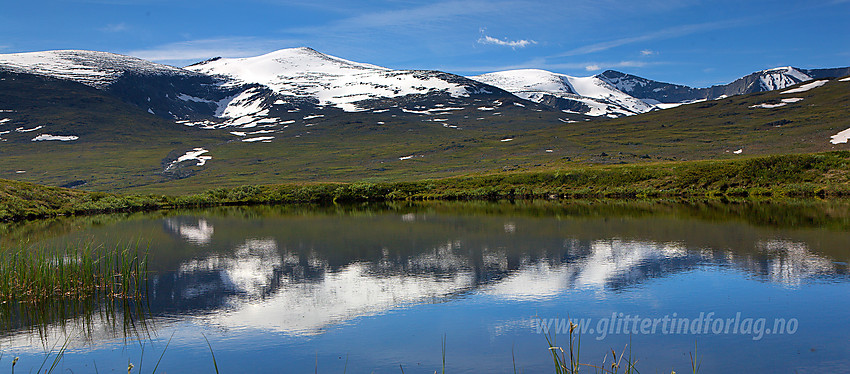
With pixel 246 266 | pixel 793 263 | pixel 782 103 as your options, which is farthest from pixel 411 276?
pixel 782 103

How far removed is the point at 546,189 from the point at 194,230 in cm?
3891

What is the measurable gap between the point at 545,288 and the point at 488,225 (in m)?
17.4

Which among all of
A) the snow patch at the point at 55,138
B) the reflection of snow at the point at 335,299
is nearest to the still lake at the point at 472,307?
the reflection of snow at the point at 335,299

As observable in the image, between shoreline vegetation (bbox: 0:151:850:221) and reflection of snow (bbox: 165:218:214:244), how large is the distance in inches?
547

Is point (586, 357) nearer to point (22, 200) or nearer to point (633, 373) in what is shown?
point (633, 373)

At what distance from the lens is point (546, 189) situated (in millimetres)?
63781

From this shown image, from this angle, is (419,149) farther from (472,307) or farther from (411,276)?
(472,307)

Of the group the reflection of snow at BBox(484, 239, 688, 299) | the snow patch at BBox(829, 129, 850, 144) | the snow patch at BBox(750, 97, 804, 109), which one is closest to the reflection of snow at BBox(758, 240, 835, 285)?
the reflection of snow at BBox(484, 239, 688, 299)

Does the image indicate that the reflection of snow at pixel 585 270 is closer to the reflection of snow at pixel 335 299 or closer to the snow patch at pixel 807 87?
the reflection of snow at pixel 335 299

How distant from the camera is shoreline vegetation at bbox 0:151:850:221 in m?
48.8

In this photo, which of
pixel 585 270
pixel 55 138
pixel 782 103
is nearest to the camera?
pixel 585 270

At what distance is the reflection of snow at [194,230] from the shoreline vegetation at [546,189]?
13892 millimetres

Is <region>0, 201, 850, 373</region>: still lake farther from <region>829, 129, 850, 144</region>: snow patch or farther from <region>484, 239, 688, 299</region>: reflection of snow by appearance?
<region>829, 129, 850, 144</region>: snow patch

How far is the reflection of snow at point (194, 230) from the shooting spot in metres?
30.1
